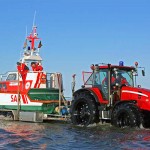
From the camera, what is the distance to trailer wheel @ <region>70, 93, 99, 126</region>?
13.5 metres

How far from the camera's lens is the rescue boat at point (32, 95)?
52.1 feet

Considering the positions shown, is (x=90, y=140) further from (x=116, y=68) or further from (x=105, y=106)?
(x=116, y=68)

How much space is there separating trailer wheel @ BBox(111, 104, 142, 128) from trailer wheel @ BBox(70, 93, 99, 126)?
2.78ft

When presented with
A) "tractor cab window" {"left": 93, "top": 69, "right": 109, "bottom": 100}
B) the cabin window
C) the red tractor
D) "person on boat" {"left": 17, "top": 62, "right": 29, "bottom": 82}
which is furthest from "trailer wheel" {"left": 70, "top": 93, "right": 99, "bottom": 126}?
the cabin window


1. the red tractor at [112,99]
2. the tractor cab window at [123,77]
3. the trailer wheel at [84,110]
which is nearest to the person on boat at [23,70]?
the red tractor at [112,99]

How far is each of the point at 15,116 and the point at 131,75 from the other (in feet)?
17.4

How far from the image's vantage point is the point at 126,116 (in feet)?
41.0

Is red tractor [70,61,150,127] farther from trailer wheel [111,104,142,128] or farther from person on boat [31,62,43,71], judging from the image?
person on boat [31,62,43,71]

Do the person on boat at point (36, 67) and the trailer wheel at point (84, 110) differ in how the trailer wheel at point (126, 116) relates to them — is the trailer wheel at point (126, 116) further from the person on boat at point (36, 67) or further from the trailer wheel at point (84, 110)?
the person on boat at point (36, 67)

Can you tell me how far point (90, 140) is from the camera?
10195 millimetres

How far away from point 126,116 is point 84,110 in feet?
6.60

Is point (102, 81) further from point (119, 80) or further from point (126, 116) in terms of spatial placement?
point (126, 116)

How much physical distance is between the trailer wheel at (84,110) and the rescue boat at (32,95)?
988mm

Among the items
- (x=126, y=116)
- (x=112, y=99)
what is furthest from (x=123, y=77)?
(x=126, y=116)
